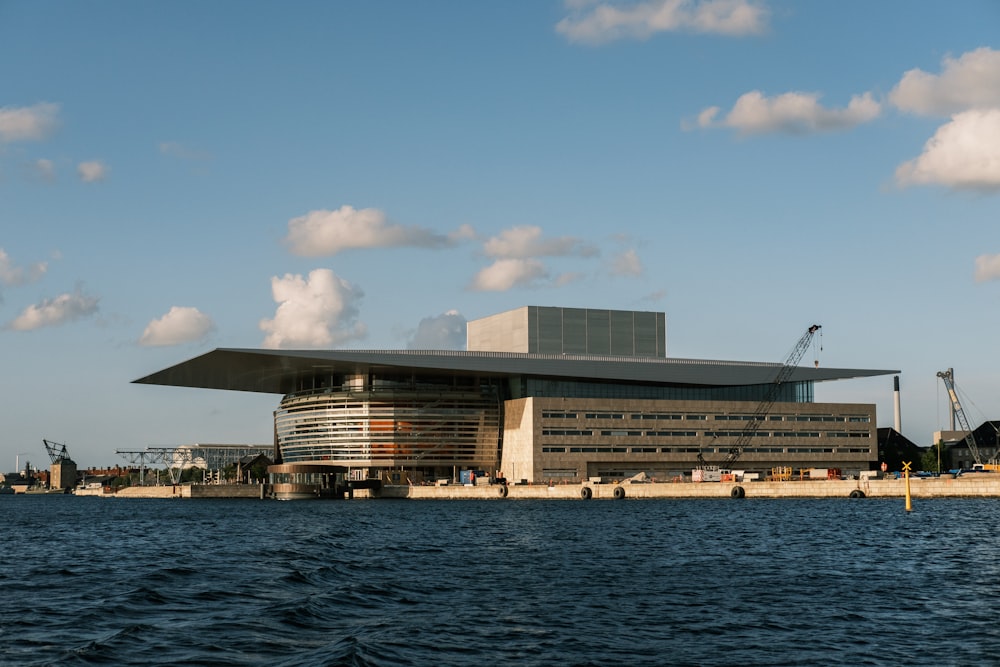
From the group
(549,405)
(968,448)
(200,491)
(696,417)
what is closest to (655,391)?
(696,417)

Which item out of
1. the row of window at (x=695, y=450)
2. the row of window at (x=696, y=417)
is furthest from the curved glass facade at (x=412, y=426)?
the row of window at (x=695, y=450)

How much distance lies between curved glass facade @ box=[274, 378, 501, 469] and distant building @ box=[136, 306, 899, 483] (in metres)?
0.17

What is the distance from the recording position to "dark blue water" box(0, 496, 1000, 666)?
797 inches

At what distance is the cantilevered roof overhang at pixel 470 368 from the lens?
122 m

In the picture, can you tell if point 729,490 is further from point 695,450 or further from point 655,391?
point 655,391

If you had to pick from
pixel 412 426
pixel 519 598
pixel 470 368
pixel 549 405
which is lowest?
pixel 519 598

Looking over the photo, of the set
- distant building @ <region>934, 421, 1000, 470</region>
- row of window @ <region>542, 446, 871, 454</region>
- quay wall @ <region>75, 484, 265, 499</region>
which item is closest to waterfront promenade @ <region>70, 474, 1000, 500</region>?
quay wall @ <region>75, 484, 265, 499</region>

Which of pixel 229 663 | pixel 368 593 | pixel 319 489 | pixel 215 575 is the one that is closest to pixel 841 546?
pixel 368 593

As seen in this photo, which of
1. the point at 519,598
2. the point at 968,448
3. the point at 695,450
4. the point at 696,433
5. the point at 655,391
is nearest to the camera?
the point at 519,598

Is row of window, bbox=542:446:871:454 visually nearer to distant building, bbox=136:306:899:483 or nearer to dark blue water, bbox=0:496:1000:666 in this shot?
distant building, bbox=136:306:899:483

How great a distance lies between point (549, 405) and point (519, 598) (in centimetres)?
9910

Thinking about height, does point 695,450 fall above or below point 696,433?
below

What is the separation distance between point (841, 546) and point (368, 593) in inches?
755

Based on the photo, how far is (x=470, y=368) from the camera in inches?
4951
